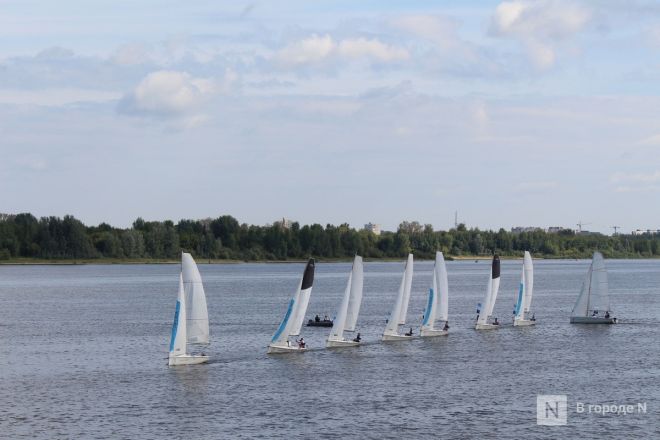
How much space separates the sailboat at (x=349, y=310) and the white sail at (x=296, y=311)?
336cm

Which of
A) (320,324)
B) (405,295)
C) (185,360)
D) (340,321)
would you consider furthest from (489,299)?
(185,360)

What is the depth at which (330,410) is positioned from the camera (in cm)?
5200

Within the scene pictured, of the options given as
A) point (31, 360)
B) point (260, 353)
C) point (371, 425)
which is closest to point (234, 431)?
point (371, 425)

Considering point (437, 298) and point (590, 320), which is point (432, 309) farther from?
point (590, 320)

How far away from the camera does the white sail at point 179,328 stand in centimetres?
6228

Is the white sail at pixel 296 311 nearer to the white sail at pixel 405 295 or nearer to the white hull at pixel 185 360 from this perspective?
the white hull at pixel 185 360

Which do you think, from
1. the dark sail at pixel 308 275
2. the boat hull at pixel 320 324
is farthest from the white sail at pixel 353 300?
the boat hull at pixel 320 324

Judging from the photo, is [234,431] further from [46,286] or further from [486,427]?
[46,286]

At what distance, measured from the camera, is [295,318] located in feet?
227

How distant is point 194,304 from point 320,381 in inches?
366

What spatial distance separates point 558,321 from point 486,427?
56.4m
